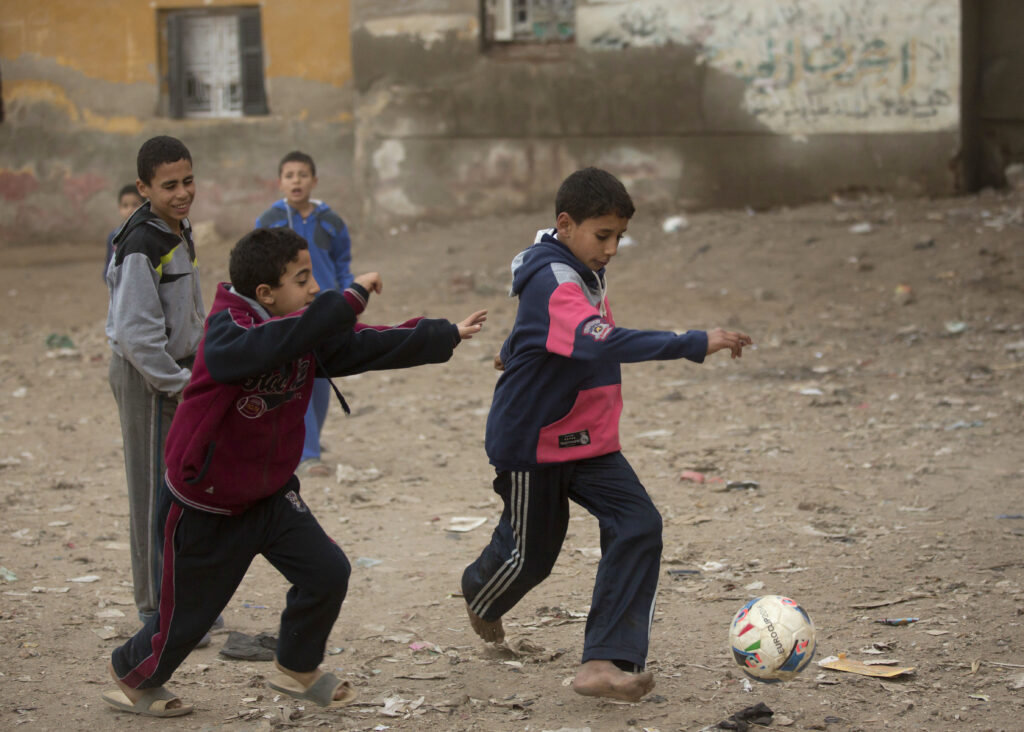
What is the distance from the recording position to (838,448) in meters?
6.09

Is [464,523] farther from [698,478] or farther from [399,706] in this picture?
[399,706]

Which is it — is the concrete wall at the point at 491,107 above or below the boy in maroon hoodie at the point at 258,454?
above

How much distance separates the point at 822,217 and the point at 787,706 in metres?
8.59

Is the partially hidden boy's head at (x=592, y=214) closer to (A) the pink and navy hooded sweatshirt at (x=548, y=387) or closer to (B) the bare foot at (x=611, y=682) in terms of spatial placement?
(A) the pink and navy hooded sweatshirt at (x=548, y=387)

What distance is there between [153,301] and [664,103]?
9.25m

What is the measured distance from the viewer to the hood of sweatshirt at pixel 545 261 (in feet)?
10.8

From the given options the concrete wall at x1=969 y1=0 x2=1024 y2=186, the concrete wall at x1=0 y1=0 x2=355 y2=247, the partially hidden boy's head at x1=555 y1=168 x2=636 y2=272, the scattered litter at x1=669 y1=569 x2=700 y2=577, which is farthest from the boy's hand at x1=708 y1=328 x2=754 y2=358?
the concrete wall at x1=0 y1=0 x2=355 y2=247

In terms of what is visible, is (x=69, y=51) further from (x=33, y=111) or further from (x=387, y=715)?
(x=387, y=715)

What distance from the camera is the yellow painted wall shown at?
13.7m

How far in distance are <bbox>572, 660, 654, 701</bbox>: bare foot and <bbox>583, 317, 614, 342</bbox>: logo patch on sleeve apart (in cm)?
93

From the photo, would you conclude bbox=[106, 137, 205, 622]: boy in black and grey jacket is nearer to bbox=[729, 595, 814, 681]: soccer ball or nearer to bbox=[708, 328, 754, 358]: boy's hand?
bbox=[708, 328, 754, 358]: boy's hand

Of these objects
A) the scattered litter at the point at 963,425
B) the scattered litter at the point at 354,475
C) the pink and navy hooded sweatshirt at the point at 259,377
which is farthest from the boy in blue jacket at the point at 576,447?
the scattered litter at the point at 963,425

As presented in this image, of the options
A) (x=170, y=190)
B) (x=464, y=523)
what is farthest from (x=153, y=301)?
(x=464, y=523)

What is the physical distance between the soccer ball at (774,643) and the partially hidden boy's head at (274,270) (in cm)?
153
